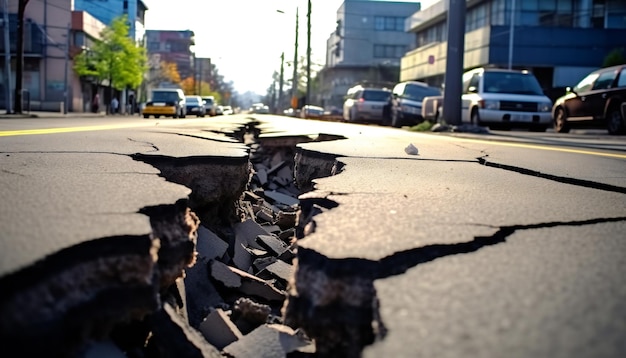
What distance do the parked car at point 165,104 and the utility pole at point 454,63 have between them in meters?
19.0

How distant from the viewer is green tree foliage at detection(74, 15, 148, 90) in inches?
1772

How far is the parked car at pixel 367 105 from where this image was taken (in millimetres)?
25688

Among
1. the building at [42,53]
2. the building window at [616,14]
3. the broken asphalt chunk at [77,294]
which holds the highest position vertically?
the building window at [616,14]

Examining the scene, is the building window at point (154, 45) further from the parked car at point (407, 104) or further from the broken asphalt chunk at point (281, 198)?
the broken asphalt chunk at point (281, 198)

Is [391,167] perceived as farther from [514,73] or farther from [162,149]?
[514,73]

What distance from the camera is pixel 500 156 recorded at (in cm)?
657

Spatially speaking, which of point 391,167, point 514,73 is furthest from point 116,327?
point 514,73

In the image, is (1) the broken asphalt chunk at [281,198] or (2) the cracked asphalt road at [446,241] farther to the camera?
(1) the broken asphalt chunk at [281,198]

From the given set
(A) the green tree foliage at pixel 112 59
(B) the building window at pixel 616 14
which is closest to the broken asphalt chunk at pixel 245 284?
(B) the building window at pixel 616 14

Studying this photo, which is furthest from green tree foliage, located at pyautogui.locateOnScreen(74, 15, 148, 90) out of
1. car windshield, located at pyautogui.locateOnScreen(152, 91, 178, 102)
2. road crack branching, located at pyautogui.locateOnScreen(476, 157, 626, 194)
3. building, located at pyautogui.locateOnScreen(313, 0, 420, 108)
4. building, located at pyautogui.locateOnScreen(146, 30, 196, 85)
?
building, located at pyautogui.locateOnScreen(146, 30, 196, 85)

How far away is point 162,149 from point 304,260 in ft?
12.5

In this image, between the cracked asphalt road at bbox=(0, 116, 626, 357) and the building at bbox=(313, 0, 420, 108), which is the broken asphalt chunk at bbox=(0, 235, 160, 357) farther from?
the building at bbox=(313, 0, 420, 108)

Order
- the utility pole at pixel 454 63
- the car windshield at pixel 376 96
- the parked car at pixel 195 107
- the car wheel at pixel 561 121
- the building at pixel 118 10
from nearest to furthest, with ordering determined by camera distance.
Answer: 1. the utility pole at pixel 454 63
2. the car wheel at pixel 561 121
3. the car windshield at pixel 376 96
4. the parked car at pixel 195 107
5. the building at pixel 118 10

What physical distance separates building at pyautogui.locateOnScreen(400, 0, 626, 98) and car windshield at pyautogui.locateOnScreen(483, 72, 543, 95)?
21.0 m
